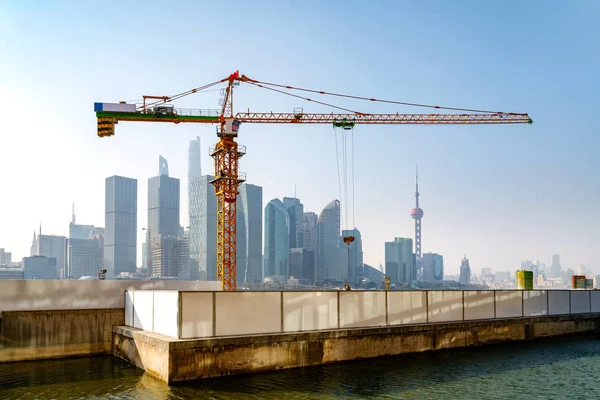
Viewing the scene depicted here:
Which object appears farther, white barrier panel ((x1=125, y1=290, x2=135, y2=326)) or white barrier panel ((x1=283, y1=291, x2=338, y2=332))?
white barrier panel ((x1=125, y1=290, x2=135, y2=326))

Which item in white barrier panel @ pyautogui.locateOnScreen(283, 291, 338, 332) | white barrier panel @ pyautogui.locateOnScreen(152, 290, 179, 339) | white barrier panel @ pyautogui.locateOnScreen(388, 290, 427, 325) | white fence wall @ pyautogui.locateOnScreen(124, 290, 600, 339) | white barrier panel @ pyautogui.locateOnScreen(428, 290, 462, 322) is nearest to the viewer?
white barrier panel @ pyautogui.locateOnScreen(152, 290, 179, 339)

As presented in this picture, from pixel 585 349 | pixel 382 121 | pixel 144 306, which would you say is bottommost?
pixel 585 349

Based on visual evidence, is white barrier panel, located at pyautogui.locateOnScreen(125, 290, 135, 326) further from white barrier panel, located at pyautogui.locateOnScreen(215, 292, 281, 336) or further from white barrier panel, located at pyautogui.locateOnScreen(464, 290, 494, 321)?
white barrier panel, located at pyautogui.locateOnScreen(464, 290, 494, 321)

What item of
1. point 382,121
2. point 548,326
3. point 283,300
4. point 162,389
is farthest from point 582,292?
point 382,121

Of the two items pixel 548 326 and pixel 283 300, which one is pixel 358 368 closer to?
pixel 283 300

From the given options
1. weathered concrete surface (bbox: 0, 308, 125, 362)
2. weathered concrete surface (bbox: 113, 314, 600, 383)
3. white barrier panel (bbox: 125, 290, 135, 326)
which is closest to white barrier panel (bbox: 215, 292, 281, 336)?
weathered concrete surface (bbox: 113, 314, 600, 383)

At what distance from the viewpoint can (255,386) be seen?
25.0 m

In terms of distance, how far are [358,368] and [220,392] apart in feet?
27.2

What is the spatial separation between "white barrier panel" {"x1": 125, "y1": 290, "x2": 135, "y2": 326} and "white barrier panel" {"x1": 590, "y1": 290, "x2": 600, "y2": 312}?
124 ft

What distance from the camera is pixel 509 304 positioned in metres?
40.9

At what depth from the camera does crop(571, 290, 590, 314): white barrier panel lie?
46.8 metres

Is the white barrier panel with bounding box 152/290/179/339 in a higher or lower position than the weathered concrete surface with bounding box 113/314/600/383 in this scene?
higher

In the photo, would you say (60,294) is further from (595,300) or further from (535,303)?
(595,300)

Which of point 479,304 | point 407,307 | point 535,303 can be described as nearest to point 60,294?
point 407,307
